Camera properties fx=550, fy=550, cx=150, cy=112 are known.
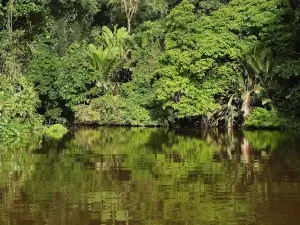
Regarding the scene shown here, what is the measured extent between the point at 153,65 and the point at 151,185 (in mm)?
19381

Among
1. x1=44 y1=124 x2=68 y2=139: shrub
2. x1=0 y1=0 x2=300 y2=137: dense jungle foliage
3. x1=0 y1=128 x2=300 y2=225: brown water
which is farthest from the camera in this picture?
x1=0 y1=0 x2=300 y2=137: dense jungle foliage

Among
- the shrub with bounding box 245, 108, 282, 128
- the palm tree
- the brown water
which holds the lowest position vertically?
the brown water

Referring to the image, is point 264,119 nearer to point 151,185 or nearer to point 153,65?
point 153,65

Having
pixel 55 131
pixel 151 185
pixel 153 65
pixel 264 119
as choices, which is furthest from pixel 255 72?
pixel 151 185

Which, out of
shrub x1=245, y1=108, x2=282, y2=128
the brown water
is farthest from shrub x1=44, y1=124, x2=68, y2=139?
shrub x1=245, y1=108, x2=282, y2=128

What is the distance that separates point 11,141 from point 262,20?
41.1 ft

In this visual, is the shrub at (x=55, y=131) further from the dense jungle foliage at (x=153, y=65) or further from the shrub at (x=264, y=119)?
the shrub at (x=264, y=119)

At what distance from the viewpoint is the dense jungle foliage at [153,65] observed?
80.2ft

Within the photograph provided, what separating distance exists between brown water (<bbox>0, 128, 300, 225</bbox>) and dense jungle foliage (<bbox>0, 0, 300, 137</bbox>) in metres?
6.89

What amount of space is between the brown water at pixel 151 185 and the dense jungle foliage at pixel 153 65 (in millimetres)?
6886

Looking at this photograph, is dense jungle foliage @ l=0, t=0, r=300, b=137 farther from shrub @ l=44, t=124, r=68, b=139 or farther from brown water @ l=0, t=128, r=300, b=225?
brown water @ l=0, t=128, r=300, b=225

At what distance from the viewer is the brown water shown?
7.51 meters

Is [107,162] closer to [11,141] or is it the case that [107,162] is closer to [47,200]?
[47,200]

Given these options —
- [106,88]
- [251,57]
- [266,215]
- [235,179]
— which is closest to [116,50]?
[106,88]
